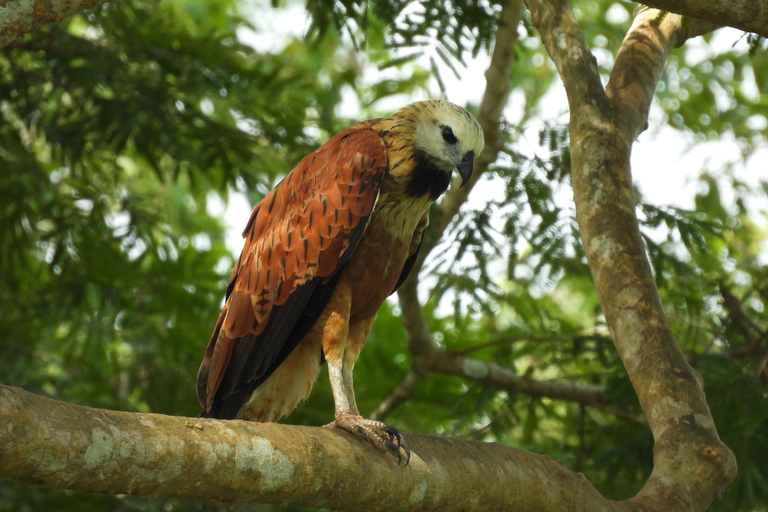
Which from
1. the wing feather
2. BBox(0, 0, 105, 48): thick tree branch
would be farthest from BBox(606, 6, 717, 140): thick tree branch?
BBox(0, 0, 105, 48): thick tree branch

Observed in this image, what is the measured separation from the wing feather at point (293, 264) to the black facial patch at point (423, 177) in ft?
0.54

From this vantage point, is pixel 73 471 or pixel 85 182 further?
pixel 85 182

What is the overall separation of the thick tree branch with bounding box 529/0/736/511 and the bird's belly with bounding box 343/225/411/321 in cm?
98

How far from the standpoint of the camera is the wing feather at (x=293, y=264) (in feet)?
12.8

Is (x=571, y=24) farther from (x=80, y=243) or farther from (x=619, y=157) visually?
(x=80, y=243)

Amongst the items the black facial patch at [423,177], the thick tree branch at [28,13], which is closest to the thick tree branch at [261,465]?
the thick tree branch at [28,13]

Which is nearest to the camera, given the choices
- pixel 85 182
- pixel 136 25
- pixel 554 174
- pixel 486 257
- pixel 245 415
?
pixel 245 415

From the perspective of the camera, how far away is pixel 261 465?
2523 millimetres

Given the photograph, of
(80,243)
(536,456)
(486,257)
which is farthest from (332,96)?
(536,456)

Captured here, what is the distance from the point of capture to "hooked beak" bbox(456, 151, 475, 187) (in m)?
4.06

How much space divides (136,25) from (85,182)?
56.6 inches

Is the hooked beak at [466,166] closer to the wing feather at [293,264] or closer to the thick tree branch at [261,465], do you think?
the wing feather at [293,264]

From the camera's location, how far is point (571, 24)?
3.94 m

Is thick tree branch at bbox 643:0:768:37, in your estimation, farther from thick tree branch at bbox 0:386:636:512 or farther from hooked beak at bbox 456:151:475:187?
thick tree branch at bbox 0:386:636:512
